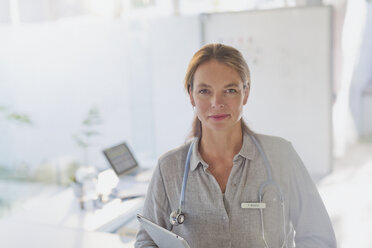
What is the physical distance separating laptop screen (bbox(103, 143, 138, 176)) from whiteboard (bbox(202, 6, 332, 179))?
1.95 m

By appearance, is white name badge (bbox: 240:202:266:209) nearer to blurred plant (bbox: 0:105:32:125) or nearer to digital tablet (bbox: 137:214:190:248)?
digital tablet (bbox: 137:214:190:248)

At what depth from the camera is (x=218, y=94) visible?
1.18 metres

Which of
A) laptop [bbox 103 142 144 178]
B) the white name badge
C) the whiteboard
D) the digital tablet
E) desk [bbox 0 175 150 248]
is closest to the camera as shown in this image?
the digital tablet

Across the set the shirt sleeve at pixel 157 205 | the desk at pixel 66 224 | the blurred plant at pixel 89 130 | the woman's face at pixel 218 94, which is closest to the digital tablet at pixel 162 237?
the shirt sleeve at pixel 157 205

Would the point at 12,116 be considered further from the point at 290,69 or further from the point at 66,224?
the point at 290,69

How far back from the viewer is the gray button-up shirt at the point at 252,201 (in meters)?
1.18

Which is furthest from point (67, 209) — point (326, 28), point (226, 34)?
point (326, 28)

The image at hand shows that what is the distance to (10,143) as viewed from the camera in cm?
421

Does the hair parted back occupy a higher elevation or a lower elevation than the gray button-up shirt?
higher

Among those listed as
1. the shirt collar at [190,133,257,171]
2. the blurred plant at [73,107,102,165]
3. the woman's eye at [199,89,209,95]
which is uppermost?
the woman's eye at [199,89,209,95]

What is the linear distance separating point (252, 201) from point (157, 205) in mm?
287

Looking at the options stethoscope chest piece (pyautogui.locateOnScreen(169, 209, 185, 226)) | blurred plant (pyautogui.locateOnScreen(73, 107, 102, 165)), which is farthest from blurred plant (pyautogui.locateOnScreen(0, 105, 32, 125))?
stethoscope chest piece (pyautogui.locateOnScreen(169, 209, 185, 226))

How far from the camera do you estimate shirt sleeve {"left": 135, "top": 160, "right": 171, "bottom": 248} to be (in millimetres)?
1270

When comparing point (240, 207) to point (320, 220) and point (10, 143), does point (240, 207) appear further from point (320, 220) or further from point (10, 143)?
point (10, 143)
